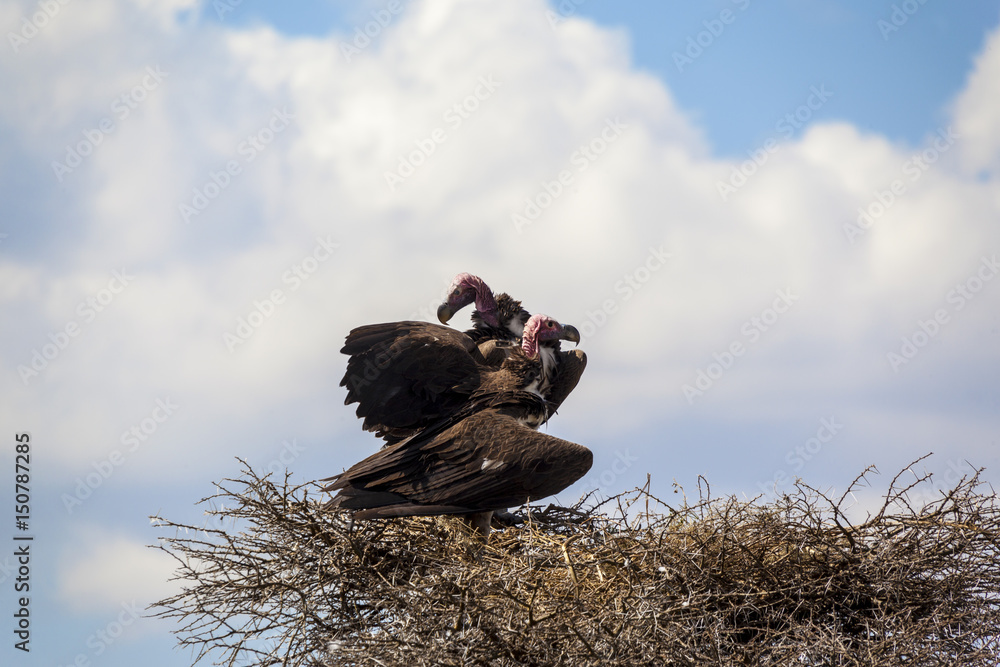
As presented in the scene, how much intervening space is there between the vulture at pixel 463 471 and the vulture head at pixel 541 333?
83cm

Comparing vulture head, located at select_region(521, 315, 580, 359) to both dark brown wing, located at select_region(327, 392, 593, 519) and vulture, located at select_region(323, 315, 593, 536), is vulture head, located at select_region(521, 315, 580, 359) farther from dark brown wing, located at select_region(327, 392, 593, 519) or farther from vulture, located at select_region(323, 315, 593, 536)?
dark brown wing, located at select_region(327, 392, 593, 519)

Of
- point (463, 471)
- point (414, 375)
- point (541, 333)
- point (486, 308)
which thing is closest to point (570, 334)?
point (541, 333)

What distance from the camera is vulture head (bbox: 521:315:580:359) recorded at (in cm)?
698

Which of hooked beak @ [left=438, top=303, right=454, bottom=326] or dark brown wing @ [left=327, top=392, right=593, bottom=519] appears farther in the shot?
hooked beak @ [left=438, top=303, right=454, bottom=326]

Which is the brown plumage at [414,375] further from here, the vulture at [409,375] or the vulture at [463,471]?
the vulture at [463,471]

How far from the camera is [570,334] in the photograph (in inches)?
285

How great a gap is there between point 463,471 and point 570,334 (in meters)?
1.70

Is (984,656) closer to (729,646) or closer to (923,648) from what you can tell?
(923,648)

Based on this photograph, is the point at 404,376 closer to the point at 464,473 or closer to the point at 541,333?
→ the point at 464,473

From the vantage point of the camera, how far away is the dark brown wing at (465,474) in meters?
5.88

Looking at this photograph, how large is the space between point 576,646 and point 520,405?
85.1 inches

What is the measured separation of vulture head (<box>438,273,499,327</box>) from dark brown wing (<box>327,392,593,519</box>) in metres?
1.71

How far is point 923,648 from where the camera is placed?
16.5 feet

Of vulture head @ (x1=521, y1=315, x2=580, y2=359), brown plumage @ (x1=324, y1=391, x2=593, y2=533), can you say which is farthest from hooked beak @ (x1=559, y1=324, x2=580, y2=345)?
brown plumage @ (x1=324, y1=391, x2=593, y2=533)
